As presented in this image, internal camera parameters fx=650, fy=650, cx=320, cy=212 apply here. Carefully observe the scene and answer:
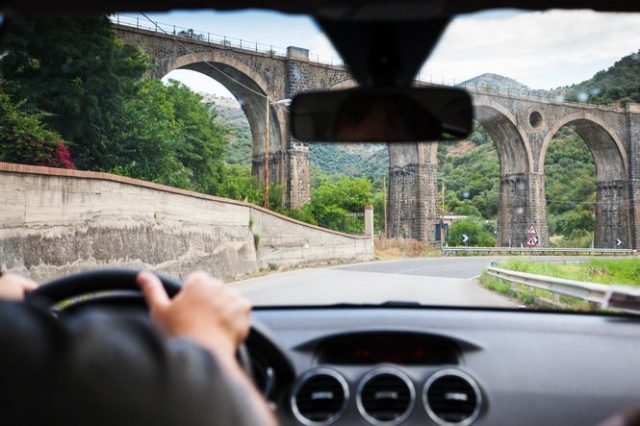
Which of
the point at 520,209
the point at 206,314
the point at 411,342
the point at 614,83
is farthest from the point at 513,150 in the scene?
the point at 206,314

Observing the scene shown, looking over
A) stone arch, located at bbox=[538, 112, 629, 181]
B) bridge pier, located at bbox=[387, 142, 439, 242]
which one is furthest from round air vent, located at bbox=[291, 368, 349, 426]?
bridge pier, located at bbox=[387, 142, 439, 242]

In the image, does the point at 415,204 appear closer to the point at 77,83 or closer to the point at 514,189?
the point at 514,189

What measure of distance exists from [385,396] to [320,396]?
0.21 m

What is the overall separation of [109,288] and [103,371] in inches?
30.4

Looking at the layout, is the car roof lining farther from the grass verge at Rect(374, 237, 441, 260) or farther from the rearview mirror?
the grass verge at Rect(374, 237, 441, 260)

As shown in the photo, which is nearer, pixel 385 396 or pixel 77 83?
pixel 385 396

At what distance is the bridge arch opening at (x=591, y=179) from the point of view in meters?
8.32

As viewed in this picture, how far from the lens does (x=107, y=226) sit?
26.0 feet

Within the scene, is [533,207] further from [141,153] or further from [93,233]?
[93,233]

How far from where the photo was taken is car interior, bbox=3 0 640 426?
5.76 feet

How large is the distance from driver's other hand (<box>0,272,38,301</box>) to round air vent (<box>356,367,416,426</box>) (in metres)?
1.13

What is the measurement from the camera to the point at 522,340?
2287 millimetres

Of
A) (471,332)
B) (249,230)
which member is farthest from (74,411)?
(249,230)

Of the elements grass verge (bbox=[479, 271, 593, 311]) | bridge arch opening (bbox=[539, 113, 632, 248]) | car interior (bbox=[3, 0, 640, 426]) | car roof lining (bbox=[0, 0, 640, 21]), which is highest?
bridge arch opening (bbox=[539, 113, 632, 248])
